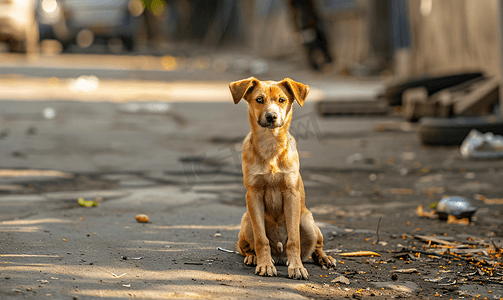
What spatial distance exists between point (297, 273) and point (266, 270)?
6.6 inches

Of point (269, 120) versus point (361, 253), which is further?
point (361, 253)

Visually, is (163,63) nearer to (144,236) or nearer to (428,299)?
(144,236)

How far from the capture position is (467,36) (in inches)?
387

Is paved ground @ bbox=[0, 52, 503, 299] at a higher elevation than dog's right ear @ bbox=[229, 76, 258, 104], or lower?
lower

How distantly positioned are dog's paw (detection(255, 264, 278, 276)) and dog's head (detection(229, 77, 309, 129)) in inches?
29.6

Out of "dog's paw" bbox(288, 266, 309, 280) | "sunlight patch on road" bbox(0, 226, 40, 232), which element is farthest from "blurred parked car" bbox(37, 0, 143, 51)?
"dog's paw" bbox(288, 266, 309, 280)

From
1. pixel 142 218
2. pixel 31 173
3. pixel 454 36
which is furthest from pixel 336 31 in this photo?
pixel 142 218

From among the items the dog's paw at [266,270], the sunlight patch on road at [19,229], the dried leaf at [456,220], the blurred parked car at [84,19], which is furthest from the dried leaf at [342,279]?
the blurred parked car at [84,19]

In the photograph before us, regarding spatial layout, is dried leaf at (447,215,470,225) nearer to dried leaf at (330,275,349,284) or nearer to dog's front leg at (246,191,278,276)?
dried leaf at (330,275,349,284)

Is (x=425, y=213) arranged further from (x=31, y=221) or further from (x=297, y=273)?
(x=31, y=221)

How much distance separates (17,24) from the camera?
14445 mm

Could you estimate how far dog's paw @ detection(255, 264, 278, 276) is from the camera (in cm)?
291

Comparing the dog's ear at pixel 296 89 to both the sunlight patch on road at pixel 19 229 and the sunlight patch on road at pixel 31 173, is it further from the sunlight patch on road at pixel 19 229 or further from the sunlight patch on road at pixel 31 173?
the sunlight patch on road at pixel 31 173

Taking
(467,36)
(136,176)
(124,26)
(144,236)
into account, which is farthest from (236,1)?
(144,236)
